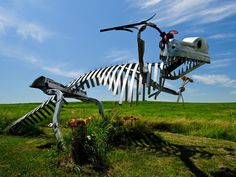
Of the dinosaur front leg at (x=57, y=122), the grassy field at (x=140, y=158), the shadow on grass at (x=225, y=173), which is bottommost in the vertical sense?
the shadow on grass at (x=225, y=173)

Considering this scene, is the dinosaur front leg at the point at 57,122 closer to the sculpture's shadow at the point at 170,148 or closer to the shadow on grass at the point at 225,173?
the sculpture's shadow at the point at 170,148

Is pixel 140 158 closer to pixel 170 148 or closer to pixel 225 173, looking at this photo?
pixel 170 148

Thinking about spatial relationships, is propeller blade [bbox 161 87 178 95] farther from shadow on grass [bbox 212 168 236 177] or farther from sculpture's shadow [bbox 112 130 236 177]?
shadow on grass [bbox 212 168 236 177]

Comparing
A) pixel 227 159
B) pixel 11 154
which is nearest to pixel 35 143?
pixel 11 154

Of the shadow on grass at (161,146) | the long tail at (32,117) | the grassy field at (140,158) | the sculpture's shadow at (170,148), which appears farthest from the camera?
the long tail at (32,117)

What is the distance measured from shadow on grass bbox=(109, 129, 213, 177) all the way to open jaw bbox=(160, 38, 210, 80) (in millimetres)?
2493

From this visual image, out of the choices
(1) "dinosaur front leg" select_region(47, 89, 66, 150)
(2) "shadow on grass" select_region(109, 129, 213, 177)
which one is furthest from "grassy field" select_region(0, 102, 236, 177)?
(1) "dinosaur front leg" select_region(47, 89, 66, 150)

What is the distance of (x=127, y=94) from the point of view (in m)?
10.9

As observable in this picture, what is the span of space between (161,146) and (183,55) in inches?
144

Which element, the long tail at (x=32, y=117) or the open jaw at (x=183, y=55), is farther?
the long tail at (x=32, y=117)

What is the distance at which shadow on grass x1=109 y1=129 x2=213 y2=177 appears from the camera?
1090 centimetres

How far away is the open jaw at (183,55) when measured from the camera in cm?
984

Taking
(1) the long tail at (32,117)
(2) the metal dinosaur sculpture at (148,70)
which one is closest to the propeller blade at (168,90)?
(2) the metal dinosaur sculpture at (148,70)

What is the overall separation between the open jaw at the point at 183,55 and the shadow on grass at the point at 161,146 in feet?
8.18
